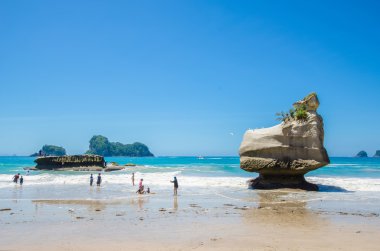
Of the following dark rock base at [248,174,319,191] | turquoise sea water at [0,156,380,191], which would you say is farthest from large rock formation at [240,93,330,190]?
turquoise sea water at [0,156,380,191]

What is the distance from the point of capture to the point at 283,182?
2931cm

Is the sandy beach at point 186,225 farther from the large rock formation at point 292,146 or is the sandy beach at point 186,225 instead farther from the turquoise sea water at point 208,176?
the turquoise sea water at point 208,176

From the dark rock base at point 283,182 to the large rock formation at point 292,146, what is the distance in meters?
0.07

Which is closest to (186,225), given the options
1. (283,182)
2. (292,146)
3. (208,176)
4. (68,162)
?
(292,146)

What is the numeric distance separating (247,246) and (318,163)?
18084 mm

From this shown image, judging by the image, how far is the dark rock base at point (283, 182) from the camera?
94.6 ft

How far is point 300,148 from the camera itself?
27938 mm

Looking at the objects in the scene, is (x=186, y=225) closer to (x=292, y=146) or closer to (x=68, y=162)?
(x=292, y=146)

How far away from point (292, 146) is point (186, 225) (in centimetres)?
1582

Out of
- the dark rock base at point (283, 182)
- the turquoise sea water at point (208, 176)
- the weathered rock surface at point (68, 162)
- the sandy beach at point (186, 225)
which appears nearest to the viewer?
the sandy beach at point (186, 225)

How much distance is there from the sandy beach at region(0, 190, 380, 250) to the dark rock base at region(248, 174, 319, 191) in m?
7.03

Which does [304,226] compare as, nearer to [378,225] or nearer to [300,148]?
[378,225]

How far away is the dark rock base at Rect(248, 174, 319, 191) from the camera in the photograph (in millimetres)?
28844

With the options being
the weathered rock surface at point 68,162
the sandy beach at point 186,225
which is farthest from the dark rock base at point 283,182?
the weathered rock surface at point 68,162
